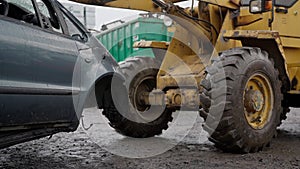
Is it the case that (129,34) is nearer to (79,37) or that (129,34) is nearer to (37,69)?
(79,37)

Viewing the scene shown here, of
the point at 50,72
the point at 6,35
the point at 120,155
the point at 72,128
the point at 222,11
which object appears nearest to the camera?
the point at 6,35

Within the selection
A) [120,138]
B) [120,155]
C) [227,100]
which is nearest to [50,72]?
[120,155]

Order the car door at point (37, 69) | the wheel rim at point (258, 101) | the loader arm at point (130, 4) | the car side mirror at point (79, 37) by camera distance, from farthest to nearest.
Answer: the loader arm at point (130, 4) < the wheel rim at point (258, 101) < the car side mirror at point (79, 37) < the car door at point (37, 69)

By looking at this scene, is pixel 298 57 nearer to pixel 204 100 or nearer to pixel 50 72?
pixel 204 100

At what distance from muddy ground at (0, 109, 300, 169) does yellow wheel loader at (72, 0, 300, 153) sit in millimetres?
225

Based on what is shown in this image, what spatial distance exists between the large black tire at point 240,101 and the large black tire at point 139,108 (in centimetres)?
145

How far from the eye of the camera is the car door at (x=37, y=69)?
2.94 metres

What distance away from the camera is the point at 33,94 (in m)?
3.12

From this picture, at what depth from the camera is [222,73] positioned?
4.20 meters

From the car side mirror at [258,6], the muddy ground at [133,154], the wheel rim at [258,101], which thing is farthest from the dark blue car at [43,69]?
the car side mirror at [258,6]

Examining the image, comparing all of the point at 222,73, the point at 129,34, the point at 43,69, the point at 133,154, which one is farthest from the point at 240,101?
the point at 129,34

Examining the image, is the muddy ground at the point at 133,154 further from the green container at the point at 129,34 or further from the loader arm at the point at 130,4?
the green container at the point at 129,34

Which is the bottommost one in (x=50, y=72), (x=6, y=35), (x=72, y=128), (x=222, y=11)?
(x=72, y=128)

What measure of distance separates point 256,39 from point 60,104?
270 centimetres
